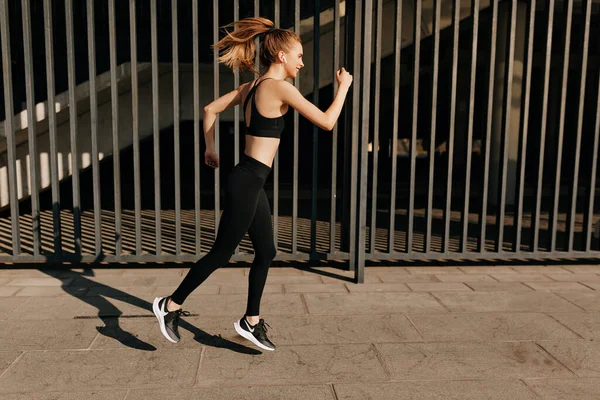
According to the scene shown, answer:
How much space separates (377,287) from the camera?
448cm

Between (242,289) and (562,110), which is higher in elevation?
(562,110)

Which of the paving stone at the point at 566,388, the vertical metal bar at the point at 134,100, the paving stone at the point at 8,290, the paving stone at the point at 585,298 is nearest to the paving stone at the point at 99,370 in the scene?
the paving stone at the point at 8,290

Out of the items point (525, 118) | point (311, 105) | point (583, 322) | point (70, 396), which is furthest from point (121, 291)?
point (525, 118)

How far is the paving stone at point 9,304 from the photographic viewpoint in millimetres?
3715

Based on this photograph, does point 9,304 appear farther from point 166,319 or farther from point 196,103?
point 196,103

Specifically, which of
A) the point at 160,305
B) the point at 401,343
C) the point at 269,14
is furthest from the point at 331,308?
the point at 269,14

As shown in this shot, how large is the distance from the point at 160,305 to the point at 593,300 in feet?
11.0

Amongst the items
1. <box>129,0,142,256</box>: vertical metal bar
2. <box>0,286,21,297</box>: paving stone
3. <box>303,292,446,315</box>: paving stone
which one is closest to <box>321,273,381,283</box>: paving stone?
<box>303,292,446,315</box>: paving stone

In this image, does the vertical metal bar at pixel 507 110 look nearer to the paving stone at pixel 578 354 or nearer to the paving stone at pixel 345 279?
the paving stone at pixel 345 279

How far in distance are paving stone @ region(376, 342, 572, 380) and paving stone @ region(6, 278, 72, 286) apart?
9.62ft

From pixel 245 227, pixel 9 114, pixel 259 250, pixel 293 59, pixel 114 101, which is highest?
pixel 293 59

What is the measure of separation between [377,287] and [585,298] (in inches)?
65.4

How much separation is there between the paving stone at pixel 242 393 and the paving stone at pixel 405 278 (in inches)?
88.2

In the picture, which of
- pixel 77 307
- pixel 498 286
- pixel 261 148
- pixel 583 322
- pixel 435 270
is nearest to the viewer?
pixel 261 148
